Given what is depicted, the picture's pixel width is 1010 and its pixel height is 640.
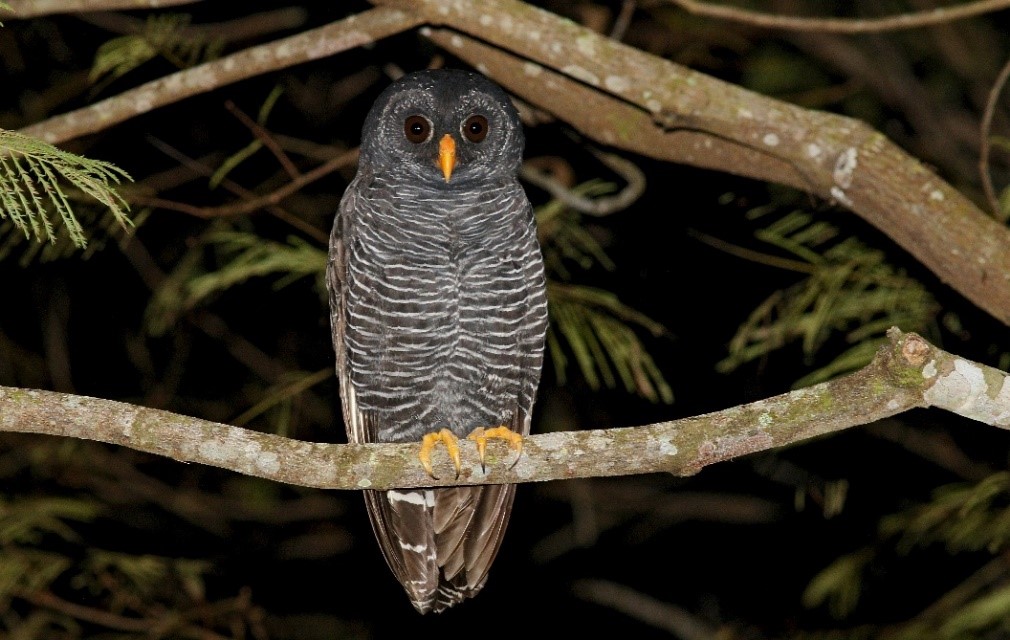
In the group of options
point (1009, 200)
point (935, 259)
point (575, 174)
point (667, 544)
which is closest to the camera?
point (935, 259)

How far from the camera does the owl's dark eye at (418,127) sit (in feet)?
13.9

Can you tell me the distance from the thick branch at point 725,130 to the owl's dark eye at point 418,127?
362 mm

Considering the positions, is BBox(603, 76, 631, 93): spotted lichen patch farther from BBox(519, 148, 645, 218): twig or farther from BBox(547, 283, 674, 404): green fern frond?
BBox(519, 148, 645, 218): twig

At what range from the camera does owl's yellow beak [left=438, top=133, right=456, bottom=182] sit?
13.6 ft

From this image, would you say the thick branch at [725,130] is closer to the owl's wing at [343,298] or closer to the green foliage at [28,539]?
the owl's wing at [343,298]

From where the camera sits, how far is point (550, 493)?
24.5ft

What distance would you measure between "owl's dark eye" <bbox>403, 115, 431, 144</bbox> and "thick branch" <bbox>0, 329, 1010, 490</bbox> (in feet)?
5.19

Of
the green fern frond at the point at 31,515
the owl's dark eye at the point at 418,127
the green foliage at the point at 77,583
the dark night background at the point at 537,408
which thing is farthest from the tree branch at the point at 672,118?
the green foliage at the point at 77,583

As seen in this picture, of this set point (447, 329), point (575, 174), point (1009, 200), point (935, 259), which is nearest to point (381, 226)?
point (447, 329)

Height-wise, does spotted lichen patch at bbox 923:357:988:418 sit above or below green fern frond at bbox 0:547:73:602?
above

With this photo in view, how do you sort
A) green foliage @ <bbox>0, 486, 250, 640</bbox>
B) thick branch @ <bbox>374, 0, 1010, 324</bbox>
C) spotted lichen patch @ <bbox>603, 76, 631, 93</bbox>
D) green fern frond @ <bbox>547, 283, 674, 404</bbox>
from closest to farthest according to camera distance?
thick branch @ <bbox>374, 0, 1010, 324</bbox> < spotted lichen patch @ <bbox>603, 76, 631, 93</bbox> < green fern frond @ <bbox>547, 283, 674, 404</bbox> < green foliage @ <bbox>0, 486, 250, 640</bbox>

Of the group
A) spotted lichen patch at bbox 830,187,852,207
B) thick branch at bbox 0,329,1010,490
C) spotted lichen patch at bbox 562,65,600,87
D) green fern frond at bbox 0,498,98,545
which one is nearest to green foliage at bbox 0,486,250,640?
green fern frond at bbox 0,498,98,545

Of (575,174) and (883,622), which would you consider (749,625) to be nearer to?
(883,622)

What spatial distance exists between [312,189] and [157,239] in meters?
1.18
